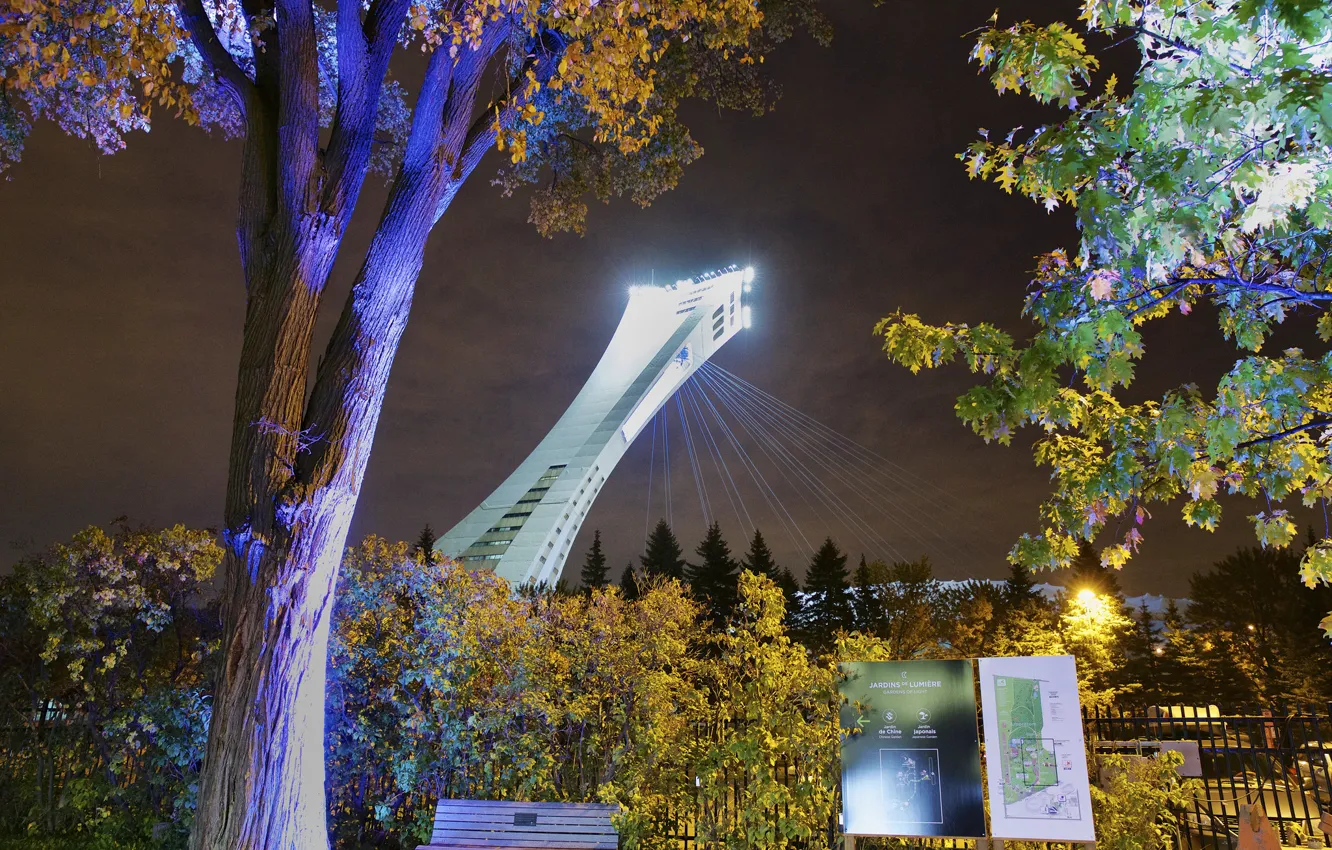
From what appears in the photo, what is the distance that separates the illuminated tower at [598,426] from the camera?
39875 mm

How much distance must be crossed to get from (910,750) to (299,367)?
4827mm

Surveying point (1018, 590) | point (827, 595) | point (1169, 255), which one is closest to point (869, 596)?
point (827, 595)

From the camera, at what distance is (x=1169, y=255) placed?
2.64 meters

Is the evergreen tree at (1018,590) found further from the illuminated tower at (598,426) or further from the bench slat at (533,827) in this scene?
the bench slat at (533,827)

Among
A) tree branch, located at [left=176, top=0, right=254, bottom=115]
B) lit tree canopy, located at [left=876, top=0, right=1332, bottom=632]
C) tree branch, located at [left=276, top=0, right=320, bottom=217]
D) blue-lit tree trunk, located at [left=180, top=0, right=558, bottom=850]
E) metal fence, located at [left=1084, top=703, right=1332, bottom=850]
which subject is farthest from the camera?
metal fence, located at [left=1084, top=703, right=1332, bottom=850]

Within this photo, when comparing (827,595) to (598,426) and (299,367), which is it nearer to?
(598,426)

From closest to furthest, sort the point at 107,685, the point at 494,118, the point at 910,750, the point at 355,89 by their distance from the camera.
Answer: the point at 355,89 < the point at 494,118 < the point at 910,750 < the point at 107,685

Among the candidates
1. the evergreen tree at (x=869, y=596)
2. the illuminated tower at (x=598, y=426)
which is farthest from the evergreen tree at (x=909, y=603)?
the illuminated tower at (x=598, y=426)

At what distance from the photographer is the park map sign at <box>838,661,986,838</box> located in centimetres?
570

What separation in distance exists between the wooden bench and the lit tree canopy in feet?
12.9

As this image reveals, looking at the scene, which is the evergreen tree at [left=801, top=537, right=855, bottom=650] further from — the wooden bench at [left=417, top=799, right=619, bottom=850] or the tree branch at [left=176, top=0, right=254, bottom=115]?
the tree branch at [left=176, top=0, right=254, bottom=115]

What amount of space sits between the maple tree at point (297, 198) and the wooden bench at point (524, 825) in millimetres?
2544

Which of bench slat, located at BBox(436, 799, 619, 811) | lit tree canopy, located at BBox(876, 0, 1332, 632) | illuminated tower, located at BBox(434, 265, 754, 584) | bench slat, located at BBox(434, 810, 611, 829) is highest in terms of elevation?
illuminated tower, located at BBox(434, 265, 754, 584)

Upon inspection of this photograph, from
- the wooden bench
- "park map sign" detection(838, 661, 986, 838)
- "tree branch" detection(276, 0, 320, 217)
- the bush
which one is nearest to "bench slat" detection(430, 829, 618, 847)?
the wooden bench
